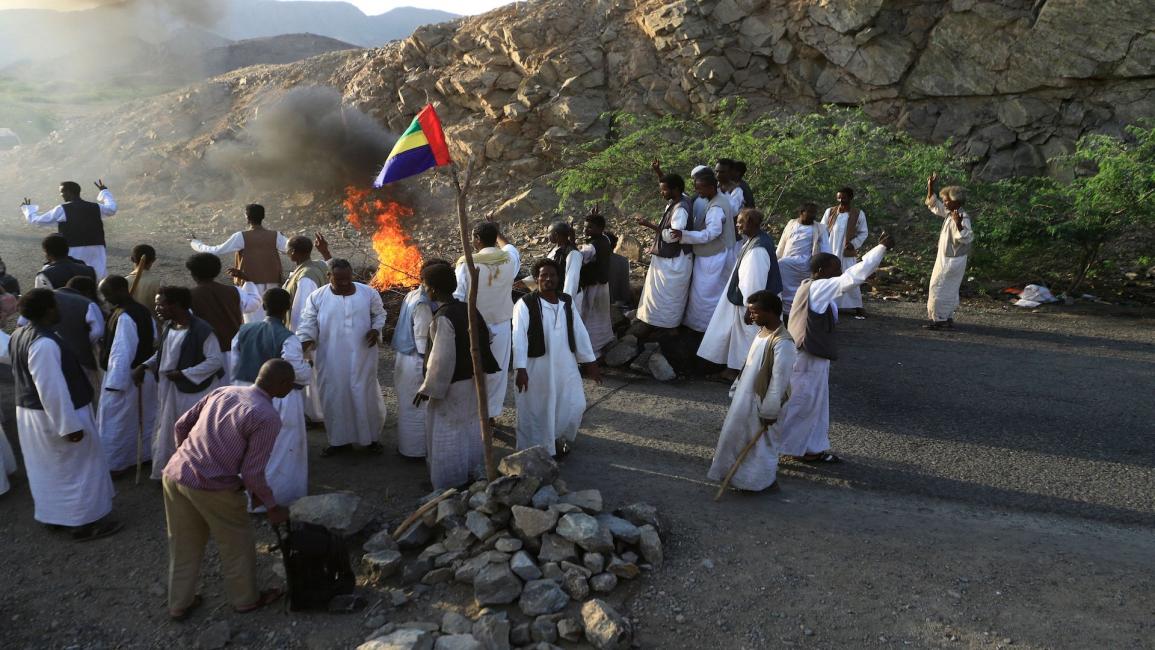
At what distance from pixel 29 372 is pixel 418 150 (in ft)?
9.19

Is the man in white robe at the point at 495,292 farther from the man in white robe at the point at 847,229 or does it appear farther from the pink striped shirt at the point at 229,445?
the man in white robe at the point at 847,229

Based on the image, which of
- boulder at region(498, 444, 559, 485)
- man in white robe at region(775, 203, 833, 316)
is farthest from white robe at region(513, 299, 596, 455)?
man in white robe at region(775, 203, 833, 316)

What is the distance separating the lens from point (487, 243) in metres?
6.56

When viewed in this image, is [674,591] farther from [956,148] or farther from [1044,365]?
[956,148]

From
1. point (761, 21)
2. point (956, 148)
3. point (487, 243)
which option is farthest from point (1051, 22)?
point (487, 243)

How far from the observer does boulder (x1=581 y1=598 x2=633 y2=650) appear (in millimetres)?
3783

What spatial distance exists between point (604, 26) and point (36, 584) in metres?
16.8

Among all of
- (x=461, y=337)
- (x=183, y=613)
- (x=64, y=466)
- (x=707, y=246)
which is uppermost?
(x=707, y=246)

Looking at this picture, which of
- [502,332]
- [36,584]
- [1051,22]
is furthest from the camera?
[1051,22]

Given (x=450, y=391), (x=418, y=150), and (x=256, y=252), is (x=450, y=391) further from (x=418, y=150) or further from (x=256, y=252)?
(x=256, y=252)

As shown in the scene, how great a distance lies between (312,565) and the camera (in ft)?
13.7

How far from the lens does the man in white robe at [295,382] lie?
521cm

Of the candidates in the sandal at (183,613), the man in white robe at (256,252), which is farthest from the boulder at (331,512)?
the man in white robe at (256,252)

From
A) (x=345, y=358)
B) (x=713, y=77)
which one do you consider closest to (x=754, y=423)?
(x=345, y=358)
